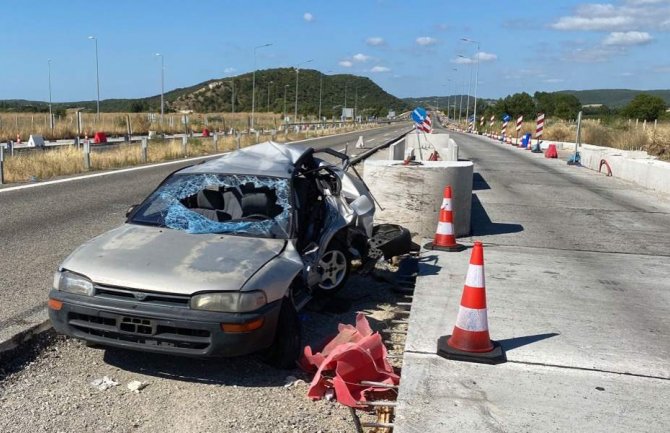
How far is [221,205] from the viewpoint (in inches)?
227

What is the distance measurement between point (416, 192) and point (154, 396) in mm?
5716

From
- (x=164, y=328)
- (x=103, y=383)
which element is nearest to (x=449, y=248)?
(x=164, y=328)

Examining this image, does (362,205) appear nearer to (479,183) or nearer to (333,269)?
(333,269)

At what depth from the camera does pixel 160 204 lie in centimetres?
575

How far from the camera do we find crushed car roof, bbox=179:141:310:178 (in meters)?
Result: 5.92

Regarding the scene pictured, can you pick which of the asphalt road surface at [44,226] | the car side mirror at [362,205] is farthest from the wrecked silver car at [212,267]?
the asphalt road surface at [44,226]

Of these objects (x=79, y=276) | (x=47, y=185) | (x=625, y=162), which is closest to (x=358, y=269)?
(x=79, y=276)

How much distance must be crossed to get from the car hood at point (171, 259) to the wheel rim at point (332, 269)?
1162 mm

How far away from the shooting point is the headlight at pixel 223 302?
13.9 feet

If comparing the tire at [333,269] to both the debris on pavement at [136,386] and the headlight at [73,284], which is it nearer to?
the debris on pavement at [136,386]

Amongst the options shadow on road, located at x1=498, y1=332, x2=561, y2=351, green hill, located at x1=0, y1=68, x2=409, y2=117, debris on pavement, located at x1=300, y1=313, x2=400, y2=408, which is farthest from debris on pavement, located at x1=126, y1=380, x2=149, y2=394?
green hill, located at x1=0, y1=68, x2=409, y2=117

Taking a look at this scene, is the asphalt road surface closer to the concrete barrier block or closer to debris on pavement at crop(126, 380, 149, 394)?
debris on pavement at crop(126, 380, 149, 394)

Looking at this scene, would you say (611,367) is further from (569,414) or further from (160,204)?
(160,204)

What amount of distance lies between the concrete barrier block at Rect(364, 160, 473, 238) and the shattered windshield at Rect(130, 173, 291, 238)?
3.80m
